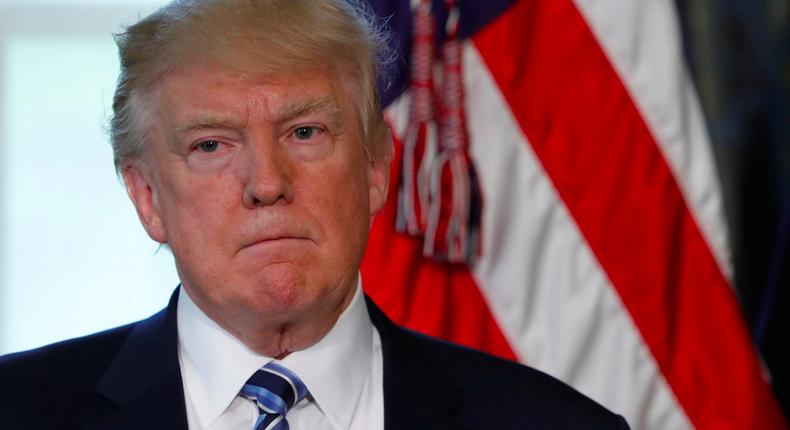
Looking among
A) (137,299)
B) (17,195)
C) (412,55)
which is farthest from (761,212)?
(17,195)

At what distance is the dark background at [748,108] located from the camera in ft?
8.81

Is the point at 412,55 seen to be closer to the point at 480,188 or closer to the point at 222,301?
the point at 480,188

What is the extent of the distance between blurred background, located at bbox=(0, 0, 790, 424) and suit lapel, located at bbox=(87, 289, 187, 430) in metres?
1.01

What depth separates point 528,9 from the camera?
8.09 ft

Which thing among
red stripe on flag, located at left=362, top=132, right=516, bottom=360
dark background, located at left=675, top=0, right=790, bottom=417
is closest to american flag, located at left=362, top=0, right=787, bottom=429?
red stripe on flag, located at left=362, top=132, right=516, bottom=360

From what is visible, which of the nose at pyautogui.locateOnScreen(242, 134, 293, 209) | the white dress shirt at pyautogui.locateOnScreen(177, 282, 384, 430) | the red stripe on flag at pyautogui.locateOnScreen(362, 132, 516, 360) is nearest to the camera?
the nose at pyautogui.locateOnScreen(242, 134, 293, 209)

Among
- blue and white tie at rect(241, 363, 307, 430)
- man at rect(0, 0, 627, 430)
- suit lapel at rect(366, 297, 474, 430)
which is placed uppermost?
man at rect(0, 0, 627, 430)

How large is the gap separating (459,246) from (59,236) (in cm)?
90

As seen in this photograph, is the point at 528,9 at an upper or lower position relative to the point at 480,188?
upper

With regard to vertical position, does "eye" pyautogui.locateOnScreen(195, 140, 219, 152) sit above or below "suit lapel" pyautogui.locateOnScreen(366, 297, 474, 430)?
above

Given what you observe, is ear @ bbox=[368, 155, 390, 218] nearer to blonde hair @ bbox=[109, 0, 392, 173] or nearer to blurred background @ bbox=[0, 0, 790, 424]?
blonde hair @ bbox=[109, 0, 392, 173]

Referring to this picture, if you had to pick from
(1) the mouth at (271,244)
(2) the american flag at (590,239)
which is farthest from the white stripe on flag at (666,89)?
(1) the mouth at (271,244)

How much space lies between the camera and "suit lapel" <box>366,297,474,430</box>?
70.4 inches

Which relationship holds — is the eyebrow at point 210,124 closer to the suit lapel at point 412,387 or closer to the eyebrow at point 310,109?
the eyebrow at point 310,109
